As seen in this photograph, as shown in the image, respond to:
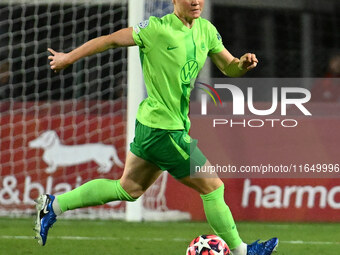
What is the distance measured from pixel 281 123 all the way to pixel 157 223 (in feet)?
5.44

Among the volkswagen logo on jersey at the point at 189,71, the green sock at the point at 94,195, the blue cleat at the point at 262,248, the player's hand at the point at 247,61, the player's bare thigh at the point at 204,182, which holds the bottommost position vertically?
the blue cleat at the point at 262,248

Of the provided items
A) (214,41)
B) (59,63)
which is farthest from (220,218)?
(59,63)

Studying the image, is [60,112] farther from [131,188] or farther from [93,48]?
[93,48]

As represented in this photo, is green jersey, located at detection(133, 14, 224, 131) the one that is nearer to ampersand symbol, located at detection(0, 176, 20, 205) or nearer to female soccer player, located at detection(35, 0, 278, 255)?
female soccer player, located at detection(35, 0, 278, 255)

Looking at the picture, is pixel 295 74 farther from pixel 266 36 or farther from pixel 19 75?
pixel 19 75

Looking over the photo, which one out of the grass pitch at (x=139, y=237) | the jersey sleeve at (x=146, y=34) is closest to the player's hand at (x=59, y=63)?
the jersey sleeve at (x=146, y=34)

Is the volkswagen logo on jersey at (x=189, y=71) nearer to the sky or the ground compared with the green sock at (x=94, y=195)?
nearer to the sky

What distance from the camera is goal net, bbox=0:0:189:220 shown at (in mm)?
10461

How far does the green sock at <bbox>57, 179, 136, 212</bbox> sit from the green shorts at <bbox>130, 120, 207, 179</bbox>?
422 mm

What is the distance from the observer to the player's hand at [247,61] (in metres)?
6.28

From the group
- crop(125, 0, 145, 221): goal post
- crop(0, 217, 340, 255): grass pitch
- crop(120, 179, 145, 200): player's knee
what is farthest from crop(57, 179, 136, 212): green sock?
crop(125, 0, 145, 221): goal post

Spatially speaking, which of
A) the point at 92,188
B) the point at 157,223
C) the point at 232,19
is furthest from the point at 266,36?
the point at 92,188

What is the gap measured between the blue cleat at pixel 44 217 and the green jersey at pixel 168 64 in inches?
36.1

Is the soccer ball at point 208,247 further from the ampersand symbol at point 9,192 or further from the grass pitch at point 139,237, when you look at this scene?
the ampersand symbol at point 9,192
